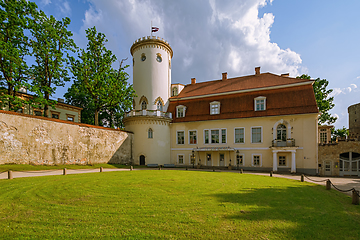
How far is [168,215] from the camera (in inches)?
257

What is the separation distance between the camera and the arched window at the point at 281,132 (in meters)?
25.1

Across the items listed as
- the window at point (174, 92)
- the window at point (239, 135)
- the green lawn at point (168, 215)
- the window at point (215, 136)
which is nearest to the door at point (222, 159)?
the window at point (215, 136)

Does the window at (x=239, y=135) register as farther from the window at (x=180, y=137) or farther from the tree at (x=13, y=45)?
the tree at (x=13, y=45)

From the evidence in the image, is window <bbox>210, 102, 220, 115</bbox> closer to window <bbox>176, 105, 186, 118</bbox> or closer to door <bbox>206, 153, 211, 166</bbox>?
window <bbox>176, 105, 186, 118</bbox>

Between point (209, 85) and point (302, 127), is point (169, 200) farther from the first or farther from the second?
point (209, 85)

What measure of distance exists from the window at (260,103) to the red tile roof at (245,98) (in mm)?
418

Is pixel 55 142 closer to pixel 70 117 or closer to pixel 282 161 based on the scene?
pixel 70 117

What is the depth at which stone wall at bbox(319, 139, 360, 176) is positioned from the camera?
21.8 metres

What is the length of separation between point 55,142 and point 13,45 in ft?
40.2

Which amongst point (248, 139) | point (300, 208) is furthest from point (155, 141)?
point (300, 208)

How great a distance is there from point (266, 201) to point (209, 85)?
2697 cm

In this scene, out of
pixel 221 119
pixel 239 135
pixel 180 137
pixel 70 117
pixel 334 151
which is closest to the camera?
pixel 334 151

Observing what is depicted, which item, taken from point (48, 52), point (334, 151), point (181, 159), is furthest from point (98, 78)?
point (334, 151)

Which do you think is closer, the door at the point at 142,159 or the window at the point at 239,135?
the window at the point at 239,135
